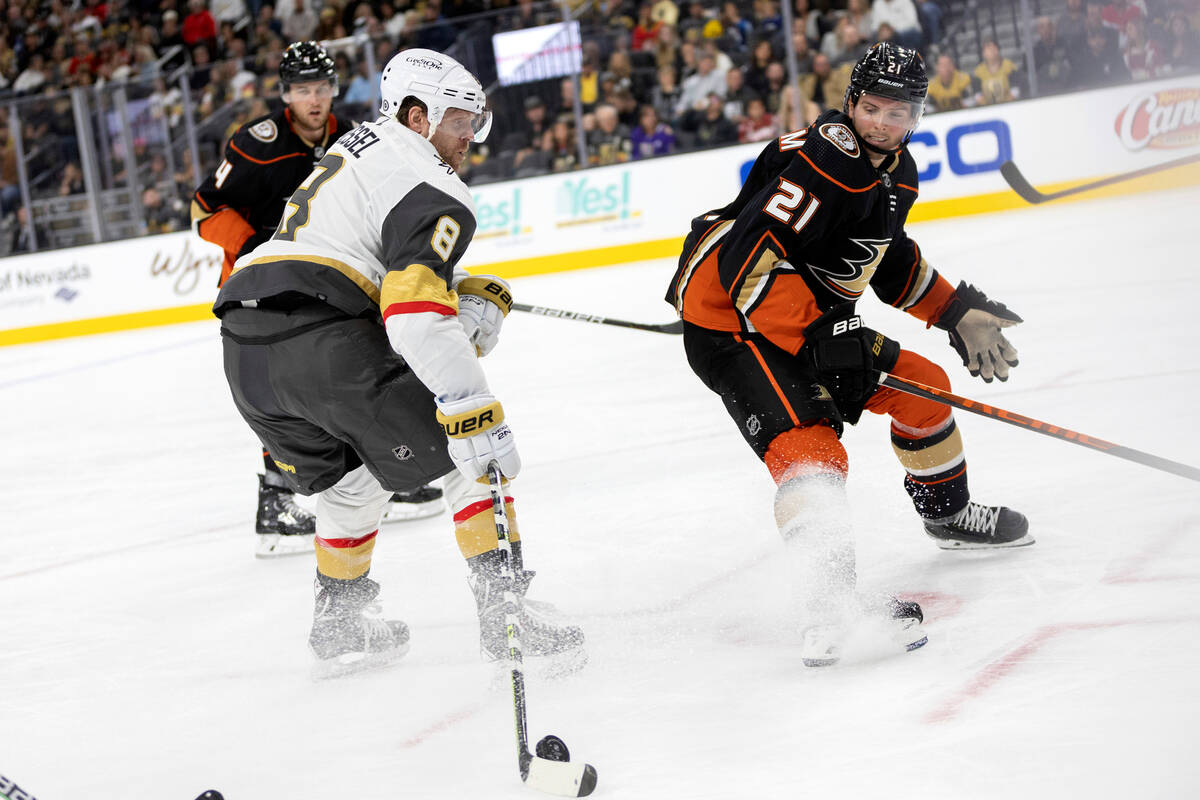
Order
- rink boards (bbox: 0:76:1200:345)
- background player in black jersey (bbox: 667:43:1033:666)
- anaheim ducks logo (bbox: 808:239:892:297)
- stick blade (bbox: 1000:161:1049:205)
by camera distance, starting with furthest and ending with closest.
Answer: rink boards (bbox: 0:76:1200:345), stick blade (bbox: 1000:161:1049:205), anaheim ducks logo (bbox: 808:239:892:297), background player in black jersey (bbox: 667:43:1033:666)

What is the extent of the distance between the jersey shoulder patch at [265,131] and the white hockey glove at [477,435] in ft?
6.13

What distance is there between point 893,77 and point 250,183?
2039mm

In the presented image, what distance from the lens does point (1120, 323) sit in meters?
4.82

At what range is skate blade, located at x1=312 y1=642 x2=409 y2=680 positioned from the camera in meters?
2.61

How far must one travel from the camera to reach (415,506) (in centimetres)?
379

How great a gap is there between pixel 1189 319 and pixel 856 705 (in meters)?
3.23

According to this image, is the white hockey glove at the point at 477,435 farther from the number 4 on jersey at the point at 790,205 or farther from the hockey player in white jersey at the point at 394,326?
the number 4 on jersey at the point at 790,205

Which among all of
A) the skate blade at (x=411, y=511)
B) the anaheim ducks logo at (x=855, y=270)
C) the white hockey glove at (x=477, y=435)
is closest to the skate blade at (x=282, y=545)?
the skate blade at (x=411, y=511)

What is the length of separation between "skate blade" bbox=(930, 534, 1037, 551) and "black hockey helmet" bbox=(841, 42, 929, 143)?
0.93 m

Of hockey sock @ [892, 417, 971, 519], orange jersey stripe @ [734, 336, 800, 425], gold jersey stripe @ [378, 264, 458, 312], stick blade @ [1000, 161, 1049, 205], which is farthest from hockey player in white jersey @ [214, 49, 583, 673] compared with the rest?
→ stick blade @ [1000, 161, 1049, 205]

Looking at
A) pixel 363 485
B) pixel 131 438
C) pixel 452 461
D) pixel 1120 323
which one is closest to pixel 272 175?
pixel 363 485

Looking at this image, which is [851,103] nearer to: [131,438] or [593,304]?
[131,438]

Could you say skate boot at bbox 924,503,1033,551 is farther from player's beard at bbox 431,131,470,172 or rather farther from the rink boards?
the rink boards

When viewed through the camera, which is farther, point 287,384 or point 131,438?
point 131,438
